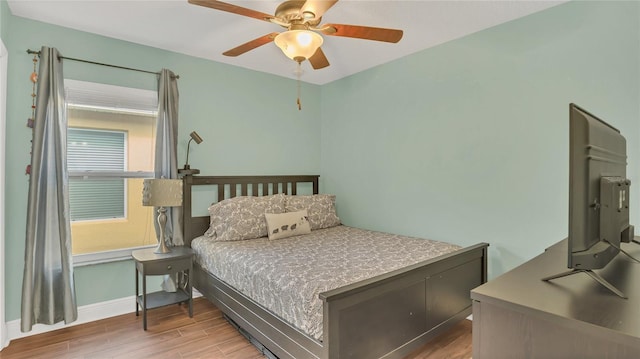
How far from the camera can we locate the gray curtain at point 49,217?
2535 mm

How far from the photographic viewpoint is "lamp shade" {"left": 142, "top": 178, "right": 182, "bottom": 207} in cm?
285

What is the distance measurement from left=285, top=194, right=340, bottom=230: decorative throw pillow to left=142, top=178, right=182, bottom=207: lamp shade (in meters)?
1.16

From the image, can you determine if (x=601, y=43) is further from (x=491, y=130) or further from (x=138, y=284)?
(x=138, y=284)

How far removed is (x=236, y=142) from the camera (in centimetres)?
378

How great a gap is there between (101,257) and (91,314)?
49 cm

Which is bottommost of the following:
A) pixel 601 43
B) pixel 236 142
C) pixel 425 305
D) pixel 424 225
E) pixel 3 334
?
pixel 3 334

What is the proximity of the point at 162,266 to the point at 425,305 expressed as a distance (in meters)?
2.12

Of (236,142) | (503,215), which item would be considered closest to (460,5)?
(503,215)

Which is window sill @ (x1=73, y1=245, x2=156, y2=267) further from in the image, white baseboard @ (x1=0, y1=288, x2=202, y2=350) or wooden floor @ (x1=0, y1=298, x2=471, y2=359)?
wooden floor @ (x1=0, y1=298, x2=471, y2=359)

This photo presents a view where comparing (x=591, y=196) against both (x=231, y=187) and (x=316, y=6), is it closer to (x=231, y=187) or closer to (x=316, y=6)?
(x=316, y=6)

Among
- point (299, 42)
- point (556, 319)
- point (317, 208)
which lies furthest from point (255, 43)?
point (556, 319)

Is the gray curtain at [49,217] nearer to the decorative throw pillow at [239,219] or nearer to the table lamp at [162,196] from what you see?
the table lamp at [162,196]

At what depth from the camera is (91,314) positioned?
2.93 m

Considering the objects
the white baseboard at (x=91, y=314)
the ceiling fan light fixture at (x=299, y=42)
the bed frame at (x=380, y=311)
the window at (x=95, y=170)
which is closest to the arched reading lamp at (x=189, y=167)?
the window at (x=95, y=170)
